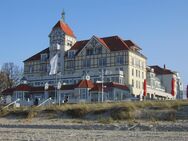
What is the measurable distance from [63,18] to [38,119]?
5061cm

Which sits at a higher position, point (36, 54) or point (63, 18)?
point (63, 18)

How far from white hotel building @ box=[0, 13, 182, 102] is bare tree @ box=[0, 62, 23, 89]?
2.47 meters

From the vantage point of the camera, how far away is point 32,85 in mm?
75688

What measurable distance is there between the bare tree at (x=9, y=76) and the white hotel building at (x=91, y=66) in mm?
2466

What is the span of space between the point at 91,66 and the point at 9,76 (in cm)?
1811

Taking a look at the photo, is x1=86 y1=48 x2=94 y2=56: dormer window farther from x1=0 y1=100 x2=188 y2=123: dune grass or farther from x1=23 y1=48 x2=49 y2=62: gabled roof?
x1=0 y1=100 x2=188 y2=123: dune grass

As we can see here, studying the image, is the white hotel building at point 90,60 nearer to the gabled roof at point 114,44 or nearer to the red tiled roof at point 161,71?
the gabled roof at point 114,44

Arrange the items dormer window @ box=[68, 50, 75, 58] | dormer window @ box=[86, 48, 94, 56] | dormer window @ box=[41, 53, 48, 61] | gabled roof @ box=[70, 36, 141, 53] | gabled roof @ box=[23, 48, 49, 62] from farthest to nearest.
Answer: gabled roof @ box=[23, 48, 49, 62] → dormer window @ box=[41, 53, 48, 61] → dormer window @ box=[68, 50, 75, 58] → dormer window @ box=[86, 48, 94, 56] → gabled roof @ box=[70, 36, 141, 53]

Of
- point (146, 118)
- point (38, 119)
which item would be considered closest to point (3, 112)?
point (38, 119)

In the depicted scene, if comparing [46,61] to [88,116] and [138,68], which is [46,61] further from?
[88,116]

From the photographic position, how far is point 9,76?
86750mm

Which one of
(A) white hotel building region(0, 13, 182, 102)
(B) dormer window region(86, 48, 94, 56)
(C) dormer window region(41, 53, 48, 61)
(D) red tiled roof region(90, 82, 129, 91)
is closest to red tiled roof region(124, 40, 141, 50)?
(A) white hotel building region(0, 13, 182, 102)

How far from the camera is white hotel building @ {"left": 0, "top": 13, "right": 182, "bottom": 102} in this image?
70.4 meters

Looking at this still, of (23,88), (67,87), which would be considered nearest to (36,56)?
(23,88)
